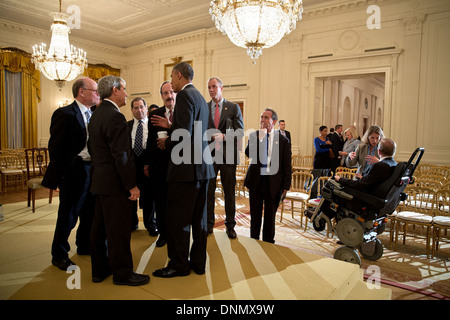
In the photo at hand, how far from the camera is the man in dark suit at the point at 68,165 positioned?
102 inches

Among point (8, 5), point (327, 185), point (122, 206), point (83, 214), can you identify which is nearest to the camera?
point (122, 206)

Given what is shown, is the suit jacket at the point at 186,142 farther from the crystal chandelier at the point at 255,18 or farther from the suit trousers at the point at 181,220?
the crystal chandelier at the point at 255,18

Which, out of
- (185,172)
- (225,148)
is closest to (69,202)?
(185,172)

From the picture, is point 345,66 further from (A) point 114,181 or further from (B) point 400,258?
(A) point 114,181

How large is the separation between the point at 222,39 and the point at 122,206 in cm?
936

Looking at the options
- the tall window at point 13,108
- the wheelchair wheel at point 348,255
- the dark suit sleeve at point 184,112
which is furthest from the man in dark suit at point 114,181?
the tall window at point 13,108

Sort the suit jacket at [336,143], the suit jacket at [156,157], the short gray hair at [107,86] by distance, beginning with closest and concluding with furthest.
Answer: the short gray hair at [107,86], the suit jacket at [156,157], the suit jacket at [336,143]

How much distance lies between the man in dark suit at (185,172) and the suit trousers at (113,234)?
11.3 inches

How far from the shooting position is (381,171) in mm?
3098

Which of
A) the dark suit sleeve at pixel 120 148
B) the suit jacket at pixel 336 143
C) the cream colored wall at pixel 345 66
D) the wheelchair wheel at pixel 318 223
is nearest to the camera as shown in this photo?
the dark suit sleeve at pixel 120 148

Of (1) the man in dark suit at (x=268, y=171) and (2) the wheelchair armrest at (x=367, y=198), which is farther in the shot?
(1) the man in dark suit at (x=268, y=171)
